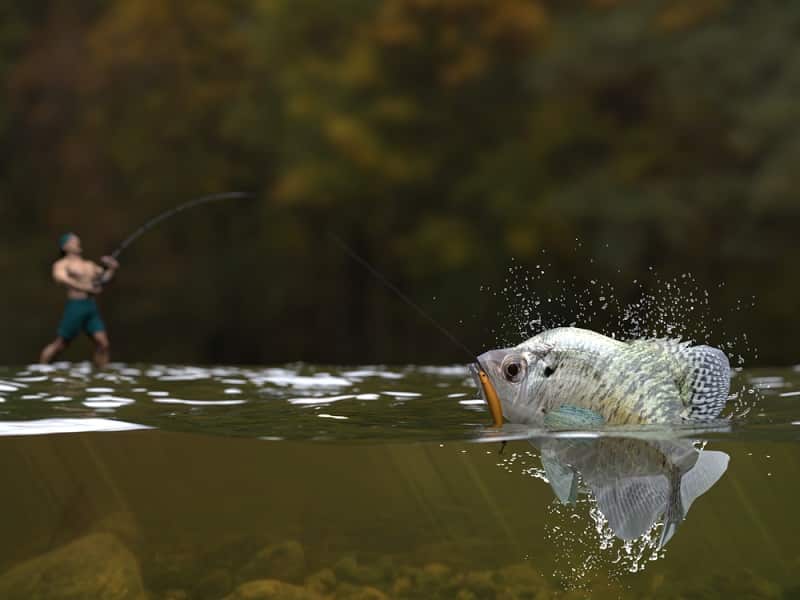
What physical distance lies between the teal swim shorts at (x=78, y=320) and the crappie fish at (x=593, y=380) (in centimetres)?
749

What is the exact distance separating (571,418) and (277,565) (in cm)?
255

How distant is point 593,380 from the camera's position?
7.32m

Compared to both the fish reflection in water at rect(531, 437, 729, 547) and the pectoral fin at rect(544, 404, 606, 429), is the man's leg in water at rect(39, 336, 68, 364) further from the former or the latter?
the pectoral fin at rect(544, 404, 606, 429)

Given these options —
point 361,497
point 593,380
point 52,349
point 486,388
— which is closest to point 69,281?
point 52,349

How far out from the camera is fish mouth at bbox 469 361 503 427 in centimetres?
710

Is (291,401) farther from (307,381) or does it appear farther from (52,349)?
(52,349)

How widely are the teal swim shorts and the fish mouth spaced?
753 cm

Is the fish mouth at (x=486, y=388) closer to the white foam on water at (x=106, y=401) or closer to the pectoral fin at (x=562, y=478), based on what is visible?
the pectoral fin at (x=562, y=478)

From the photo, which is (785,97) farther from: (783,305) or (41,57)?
(41,57)

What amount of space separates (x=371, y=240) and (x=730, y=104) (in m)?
8.07

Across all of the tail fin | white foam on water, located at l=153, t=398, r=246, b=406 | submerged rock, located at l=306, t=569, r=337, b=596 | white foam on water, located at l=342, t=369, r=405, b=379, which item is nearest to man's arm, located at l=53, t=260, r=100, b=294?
white foam on water, located at l=342, t=369, r=405, b=379

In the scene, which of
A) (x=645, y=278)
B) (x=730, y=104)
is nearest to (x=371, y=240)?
(x=645, y=278)

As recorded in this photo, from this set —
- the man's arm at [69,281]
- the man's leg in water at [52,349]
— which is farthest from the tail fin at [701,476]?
the man's leg in water at [52,349]

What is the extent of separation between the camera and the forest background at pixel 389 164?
22.7 m
